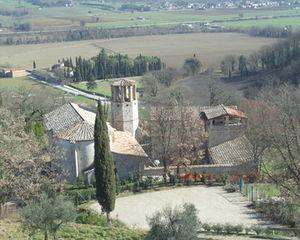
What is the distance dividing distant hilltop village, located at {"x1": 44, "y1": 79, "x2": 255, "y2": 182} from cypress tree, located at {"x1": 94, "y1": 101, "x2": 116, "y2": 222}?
22.0 ft

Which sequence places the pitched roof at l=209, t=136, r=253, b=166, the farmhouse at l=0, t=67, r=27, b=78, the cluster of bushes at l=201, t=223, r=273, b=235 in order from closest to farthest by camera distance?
the cluster of bushes at l=201, t=223, r=273, b=235
the pitched roof at l=209, t=136, r=253, b=166
the farmhouse at l=0, t=67, r=27, b=78

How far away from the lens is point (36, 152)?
33781mm

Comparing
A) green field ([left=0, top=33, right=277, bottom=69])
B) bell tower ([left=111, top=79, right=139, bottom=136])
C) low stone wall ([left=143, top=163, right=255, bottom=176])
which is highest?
bell tower ([left=111, top=79, right=139, bottom=136])

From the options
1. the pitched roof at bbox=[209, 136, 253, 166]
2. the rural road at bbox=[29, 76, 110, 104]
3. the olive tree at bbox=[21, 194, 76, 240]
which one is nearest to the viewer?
the olive tree at bbox=[21, 194, 76, 240]

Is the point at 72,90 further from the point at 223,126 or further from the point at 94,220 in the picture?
the point at 94,220

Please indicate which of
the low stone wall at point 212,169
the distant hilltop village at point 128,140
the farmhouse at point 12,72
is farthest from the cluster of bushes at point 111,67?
the low stone wall at point 212,169

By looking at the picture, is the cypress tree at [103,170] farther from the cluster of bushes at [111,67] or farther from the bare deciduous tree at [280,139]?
the cluster of bushes at [111,67]

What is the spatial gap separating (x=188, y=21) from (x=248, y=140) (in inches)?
6222

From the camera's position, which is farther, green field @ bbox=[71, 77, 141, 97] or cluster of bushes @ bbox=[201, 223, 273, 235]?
green field @ bbox=[71, 77, 141, 97]

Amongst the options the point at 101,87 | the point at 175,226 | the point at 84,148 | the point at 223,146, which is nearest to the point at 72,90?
the point at 101,87

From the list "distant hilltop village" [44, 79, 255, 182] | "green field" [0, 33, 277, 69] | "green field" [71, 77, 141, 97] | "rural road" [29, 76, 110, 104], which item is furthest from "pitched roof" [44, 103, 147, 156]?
"green field" [0, 33, 277, 69]

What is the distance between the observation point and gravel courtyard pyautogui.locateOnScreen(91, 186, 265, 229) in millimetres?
31234

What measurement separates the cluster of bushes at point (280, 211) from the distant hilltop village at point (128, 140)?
760cm

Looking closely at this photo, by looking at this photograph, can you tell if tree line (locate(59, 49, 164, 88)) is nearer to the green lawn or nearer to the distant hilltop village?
the distant hilltop village
